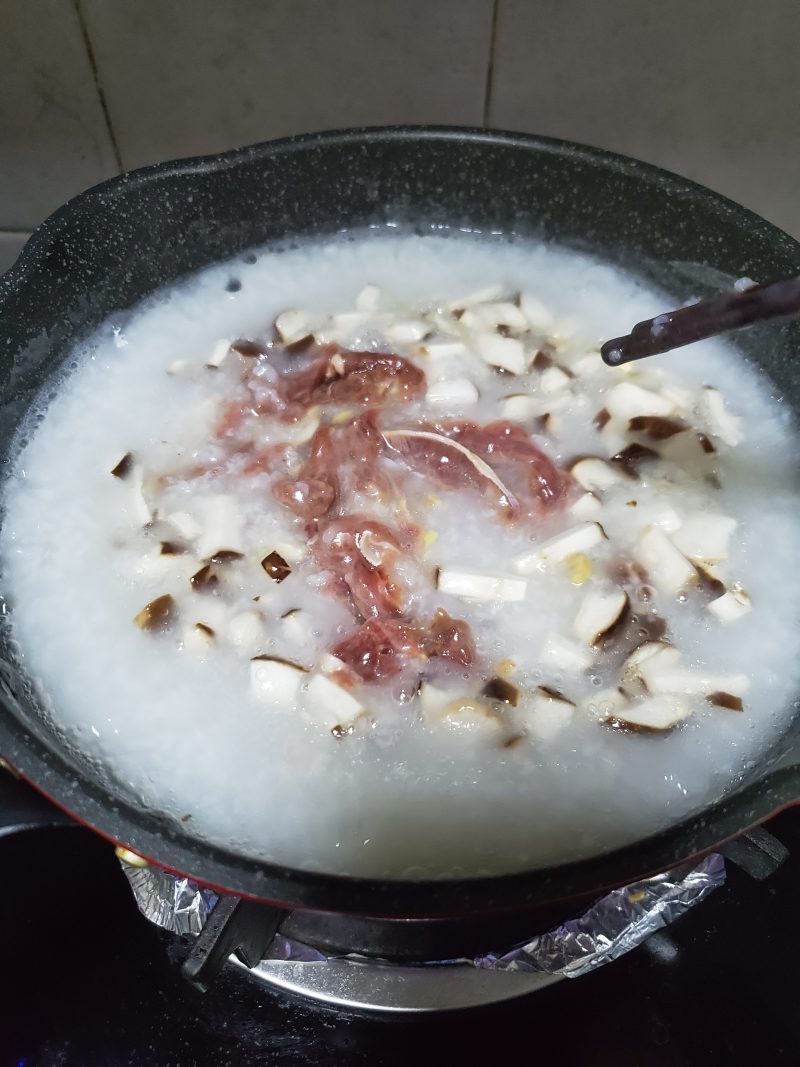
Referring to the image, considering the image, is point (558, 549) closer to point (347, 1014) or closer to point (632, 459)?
point (632, 459)

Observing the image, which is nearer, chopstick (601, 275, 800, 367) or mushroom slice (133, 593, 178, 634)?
chopstick (601, 275, 800, 367)

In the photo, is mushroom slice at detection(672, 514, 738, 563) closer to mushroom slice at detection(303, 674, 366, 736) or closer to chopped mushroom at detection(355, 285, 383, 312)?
mushroom slice at detection(303, 674, 366, 736)

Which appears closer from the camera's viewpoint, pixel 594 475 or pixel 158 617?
pixel 158 617

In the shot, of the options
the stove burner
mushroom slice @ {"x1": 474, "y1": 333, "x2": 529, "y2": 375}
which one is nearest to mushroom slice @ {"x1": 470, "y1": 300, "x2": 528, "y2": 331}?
mushroom slice @ {"x1": 474, "y1": 333, "x2": 529, "y2": 375}

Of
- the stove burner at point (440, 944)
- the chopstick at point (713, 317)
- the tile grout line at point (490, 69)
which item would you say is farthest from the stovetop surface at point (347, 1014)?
the tile grout line at point (490, 69)

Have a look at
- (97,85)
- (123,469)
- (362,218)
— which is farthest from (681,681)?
(97,85)

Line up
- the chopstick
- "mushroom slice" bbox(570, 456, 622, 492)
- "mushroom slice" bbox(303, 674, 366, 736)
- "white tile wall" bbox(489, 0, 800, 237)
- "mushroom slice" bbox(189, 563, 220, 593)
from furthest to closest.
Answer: "white tile wall" bbox(489, 0, 800, 237)
"mushroom slice" bbox(570, 456, 622, 492)
"mushroom slice" bbox(189, 563, 220, 593)
"mushroom slice" bbox(303, 674, 366, 736)
the chopstick

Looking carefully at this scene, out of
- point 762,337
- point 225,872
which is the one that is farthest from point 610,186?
point 225,872
